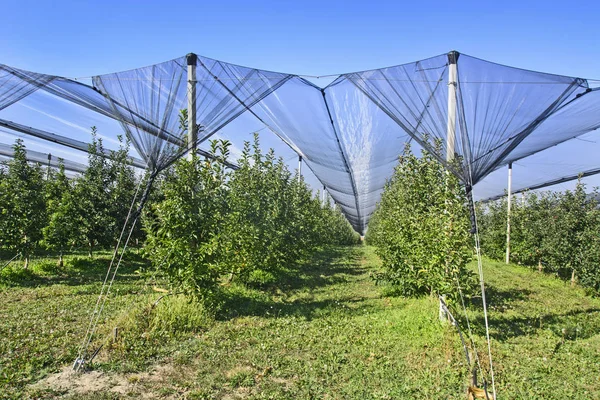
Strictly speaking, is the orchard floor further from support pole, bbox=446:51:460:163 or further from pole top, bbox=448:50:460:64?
pole top, bbox=448:50:460:64

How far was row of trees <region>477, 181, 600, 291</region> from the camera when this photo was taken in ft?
34.9

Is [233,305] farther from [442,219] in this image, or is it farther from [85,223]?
[85,223]

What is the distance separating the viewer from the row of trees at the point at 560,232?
1062 centimetres

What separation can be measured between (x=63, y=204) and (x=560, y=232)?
14304 millimetres

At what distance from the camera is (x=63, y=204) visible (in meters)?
10.7

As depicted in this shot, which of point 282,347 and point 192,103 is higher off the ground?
point 192,103

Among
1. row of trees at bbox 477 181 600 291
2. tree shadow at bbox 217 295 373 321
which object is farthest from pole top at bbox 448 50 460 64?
row of trees at bbox 477 181 600 291

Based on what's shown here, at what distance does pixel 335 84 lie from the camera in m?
7.12

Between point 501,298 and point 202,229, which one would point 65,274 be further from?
point 501,298

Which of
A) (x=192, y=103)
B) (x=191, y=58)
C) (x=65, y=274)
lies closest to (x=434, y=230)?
(x=192, y=103)

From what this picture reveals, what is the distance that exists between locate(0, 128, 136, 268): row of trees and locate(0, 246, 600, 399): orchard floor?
Result: 55.7 inches

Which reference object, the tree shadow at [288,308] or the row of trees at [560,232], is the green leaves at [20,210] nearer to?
the tree shadow at [288,308]

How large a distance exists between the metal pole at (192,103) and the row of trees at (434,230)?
360 centimetres

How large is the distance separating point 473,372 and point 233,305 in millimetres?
4640
